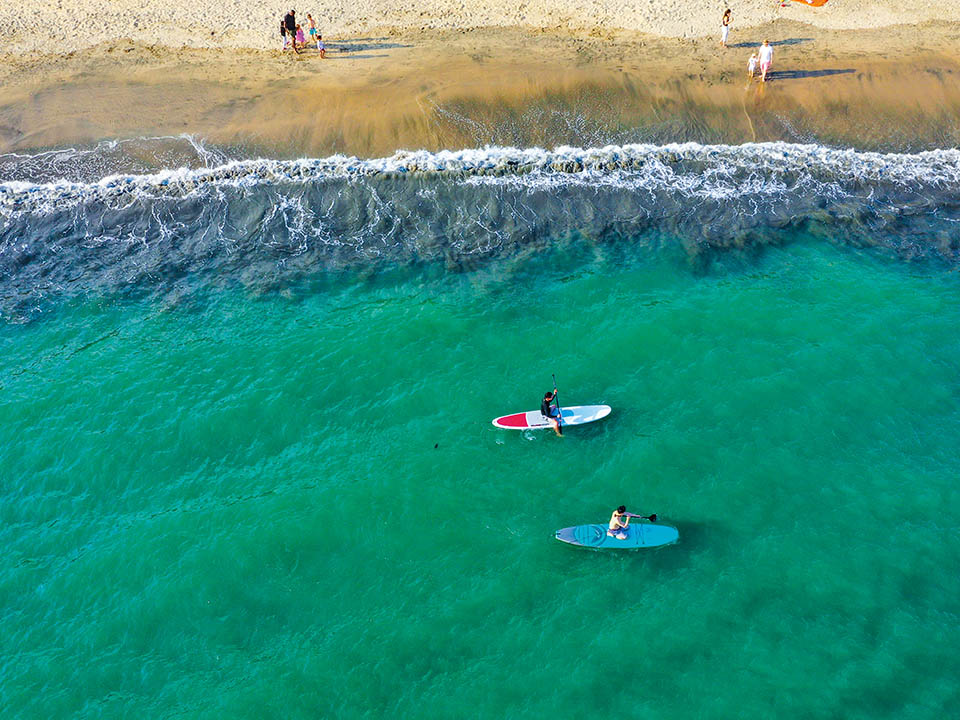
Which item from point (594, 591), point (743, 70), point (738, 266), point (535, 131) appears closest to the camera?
point (594, 591)

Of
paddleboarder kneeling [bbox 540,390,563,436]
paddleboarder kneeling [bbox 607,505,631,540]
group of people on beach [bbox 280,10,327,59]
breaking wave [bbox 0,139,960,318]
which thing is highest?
group of people on beach [bbox 280,10,327,59]

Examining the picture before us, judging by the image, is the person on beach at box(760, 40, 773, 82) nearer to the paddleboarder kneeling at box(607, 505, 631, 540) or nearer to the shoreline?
the shoreline

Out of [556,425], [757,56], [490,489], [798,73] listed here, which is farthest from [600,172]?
[490,489]

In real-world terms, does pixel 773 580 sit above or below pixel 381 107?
below

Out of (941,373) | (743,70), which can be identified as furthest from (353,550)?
(743,70)

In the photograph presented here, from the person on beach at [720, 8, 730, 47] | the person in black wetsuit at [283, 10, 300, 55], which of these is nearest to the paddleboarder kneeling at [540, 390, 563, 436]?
the person on beach at [720, 8, 730, 47]

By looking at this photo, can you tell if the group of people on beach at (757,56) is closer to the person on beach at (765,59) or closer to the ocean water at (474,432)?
the person on beach at (765,59)

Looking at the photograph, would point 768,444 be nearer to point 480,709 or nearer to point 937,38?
point 480,709

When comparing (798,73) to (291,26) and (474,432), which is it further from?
(474,432)
